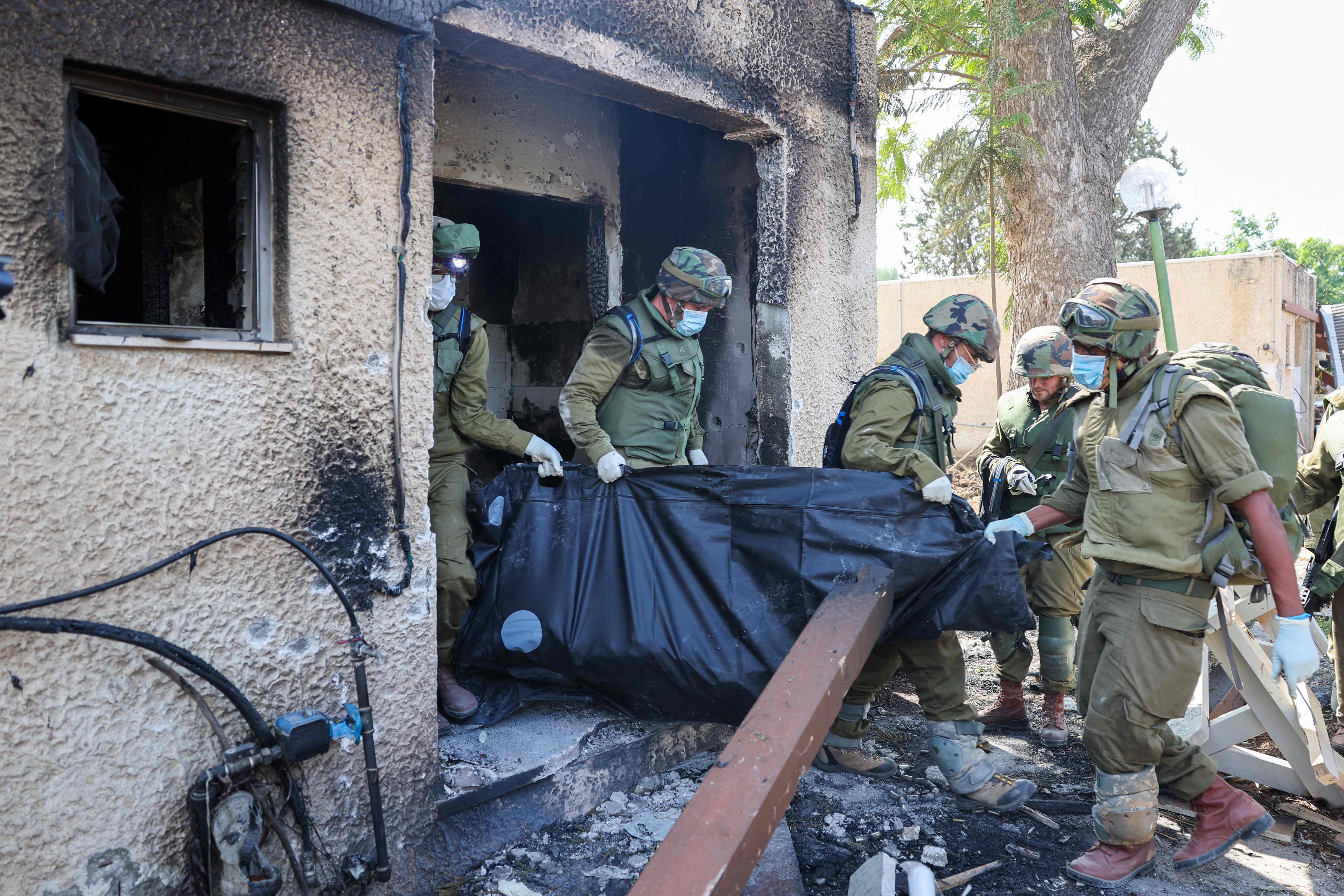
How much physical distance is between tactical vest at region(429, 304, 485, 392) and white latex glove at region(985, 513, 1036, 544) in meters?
1.92

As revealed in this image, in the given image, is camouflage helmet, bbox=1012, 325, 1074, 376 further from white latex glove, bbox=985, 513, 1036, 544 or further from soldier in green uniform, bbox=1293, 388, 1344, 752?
white latex glove, bbox=985, 513, 1036, 544

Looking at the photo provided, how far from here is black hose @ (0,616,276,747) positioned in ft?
6.06

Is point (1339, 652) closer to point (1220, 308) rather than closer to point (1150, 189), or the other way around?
point (1150, 189)

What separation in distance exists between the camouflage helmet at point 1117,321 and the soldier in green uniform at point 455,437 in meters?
1.76

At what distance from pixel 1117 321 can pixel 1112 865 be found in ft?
5.27

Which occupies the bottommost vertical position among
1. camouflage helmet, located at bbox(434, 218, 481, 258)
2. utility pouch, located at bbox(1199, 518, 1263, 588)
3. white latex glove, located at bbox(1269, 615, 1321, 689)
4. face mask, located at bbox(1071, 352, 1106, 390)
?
white latex glove, located at bbox(1269, 615, 1321, 689)

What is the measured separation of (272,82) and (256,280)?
19.2 inches

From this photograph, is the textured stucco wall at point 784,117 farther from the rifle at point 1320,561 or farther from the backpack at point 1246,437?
the rifle at point 1320,561

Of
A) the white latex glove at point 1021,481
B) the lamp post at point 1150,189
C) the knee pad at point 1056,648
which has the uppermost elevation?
the lamp post at point 1150,189

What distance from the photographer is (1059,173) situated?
645 cm

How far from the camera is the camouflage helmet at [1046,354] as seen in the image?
12.9 feet

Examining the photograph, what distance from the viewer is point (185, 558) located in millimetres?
2111

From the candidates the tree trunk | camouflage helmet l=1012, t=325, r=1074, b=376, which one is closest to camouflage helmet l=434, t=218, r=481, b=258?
camouflage helmet l=1012, t=325, r=1074, b=376

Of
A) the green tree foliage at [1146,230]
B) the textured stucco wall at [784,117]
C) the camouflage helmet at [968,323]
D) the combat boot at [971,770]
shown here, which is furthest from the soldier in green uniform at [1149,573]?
the green tree foliage at [1146,230]
